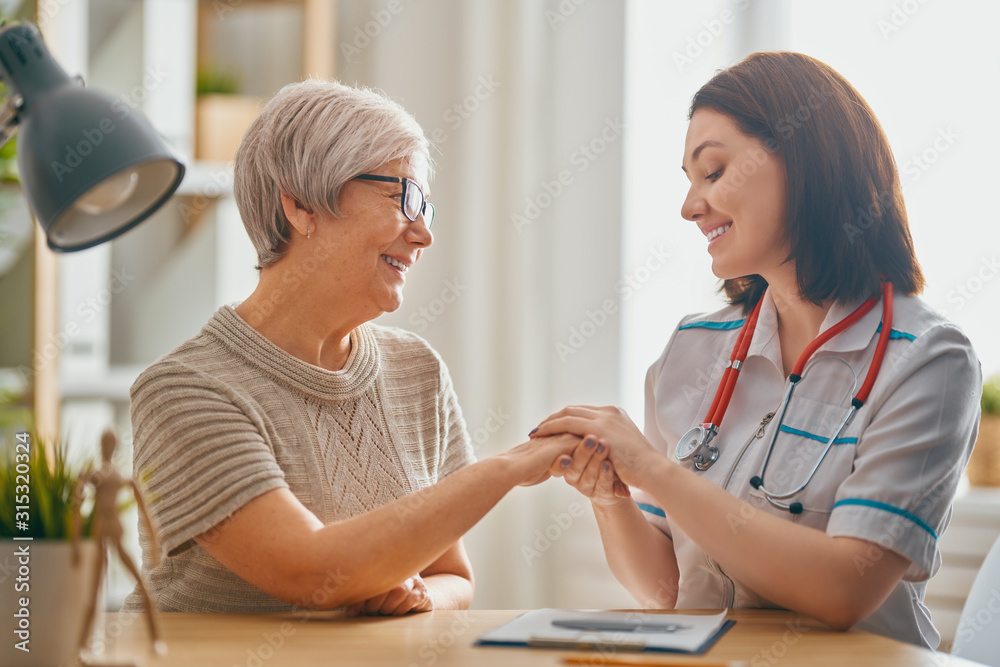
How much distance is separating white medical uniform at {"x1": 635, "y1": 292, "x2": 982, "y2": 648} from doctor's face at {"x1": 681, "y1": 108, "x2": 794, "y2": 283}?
→ 0.14 meters

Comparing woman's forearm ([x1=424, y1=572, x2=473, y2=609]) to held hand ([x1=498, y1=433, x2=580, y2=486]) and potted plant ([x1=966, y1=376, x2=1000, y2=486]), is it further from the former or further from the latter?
potted plant ([x1=966, y1=376, x2=1000, y2=486])

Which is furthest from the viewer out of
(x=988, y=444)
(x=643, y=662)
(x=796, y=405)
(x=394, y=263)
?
(x=988, y=444)

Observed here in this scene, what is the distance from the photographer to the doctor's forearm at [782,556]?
1.24 m

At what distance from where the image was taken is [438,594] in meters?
1.54

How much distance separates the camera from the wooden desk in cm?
105

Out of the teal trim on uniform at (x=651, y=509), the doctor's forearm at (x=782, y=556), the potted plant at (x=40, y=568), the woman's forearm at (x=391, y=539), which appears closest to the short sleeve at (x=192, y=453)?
the woman's forearm at (x=391, y=539)

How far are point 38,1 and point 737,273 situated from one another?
90.8 inches

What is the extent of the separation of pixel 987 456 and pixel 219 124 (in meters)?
2.62

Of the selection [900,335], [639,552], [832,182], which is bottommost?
[639,552]

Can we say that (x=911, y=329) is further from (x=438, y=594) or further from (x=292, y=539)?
(x=292, y=539)

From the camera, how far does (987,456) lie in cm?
255

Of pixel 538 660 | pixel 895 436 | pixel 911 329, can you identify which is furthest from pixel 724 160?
pixel 538 660

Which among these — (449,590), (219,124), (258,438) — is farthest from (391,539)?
(219,124)

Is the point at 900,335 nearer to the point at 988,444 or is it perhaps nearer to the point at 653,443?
the point at 653,443
